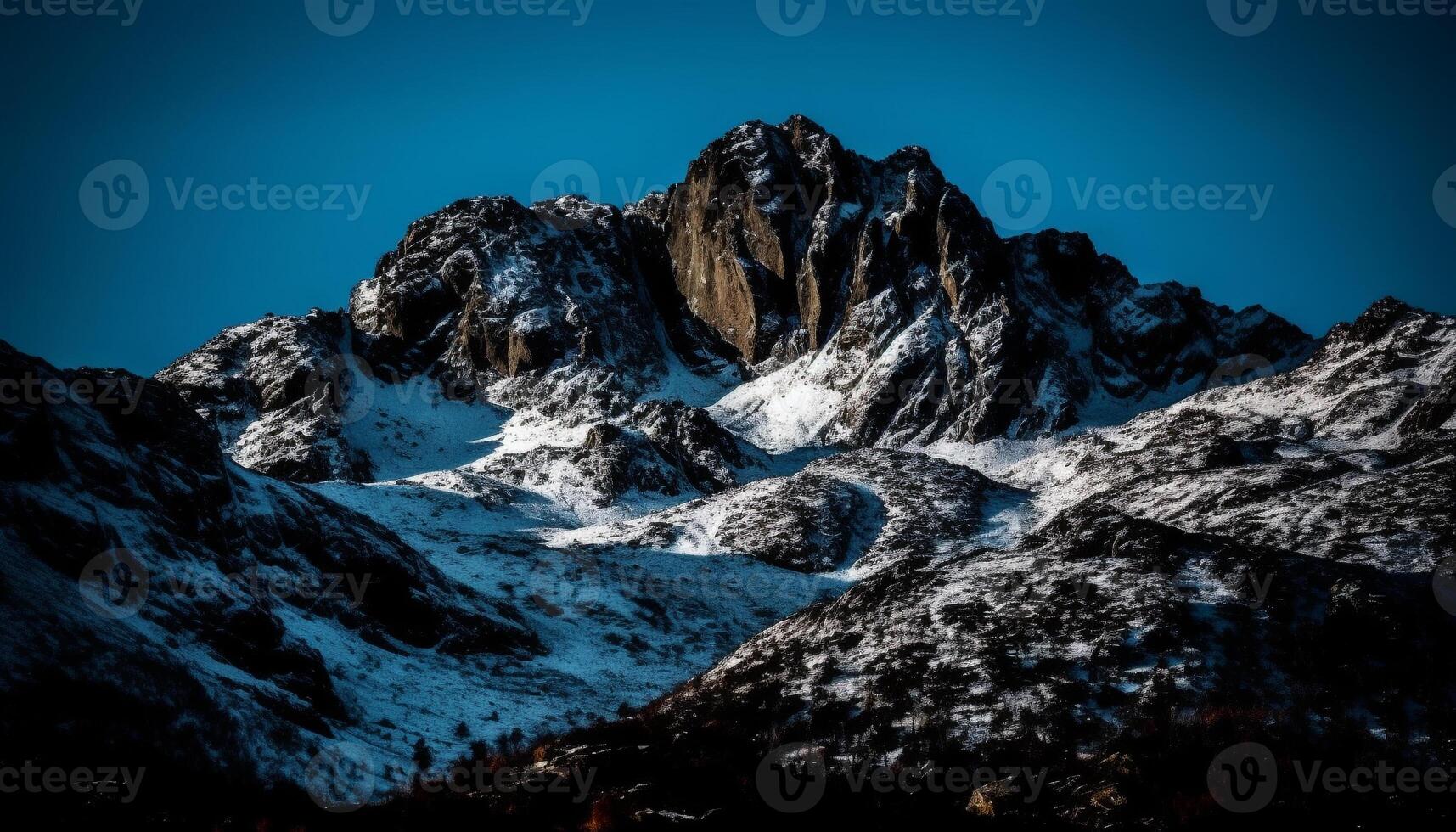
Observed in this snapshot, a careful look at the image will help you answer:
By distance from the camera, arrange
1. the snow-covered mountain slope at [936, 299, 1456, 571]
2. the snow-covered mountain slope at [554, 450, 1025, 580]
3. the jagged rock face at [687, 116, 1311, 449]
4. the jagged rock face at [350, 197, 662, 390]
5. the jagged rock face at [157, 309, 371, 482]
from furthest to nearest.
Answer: the jagged rock face at [350, 197, 662, 390], the jagged rock face at [687, 116, 1311, 449], the jagged rock face at [157, 309, 371, 482], the snow-covered mountain slope at [554, 450, 1025, 580], the snow-covered mountain slope at [936, 299, 1456, 571]

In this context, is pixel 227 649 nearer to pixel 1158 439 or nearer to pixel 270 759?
pixel 270 759

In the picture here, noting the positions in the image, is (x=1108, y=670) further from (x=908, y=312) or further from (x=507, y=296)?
(x=507, y=296)

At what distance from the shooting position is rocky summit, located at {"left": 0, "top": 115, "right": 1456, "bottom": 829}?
2045cm

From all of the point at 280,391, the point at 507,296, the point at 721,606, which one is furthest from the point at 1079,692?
the point at 507,296

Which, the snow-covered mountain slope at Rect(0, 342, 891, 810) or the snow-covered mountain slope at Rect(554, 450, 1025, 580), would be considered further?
the snow-covered mountain slope at Rect(554, 450, 1025, 580)

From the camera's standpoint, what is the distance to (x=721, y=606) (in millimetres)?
65000

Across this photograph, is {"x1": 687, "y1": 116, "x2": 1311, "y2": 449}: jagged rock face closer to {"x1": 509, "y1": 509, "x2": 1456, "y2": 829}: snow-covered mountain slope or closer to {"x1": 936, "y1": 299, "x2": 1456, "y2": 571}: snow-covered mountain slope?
{"x1": 936, "y1": 299, "x2": 1456, "y2": 571}: snow-covered mountain slope

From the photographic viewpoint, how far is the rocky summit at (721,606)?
67.1ft

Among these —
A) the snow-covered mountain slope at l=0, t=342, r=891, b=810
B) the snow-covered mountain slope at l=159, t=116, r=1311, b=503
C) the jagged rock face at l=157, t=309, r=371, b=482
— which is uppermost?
the snow-covered mountain slope at l=159, t=116, r=1311, b=503

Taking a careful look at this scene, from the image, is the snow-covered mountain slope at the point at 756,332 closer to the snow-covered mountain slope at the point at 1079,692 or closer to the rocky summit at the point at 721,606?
the rocky summit at the point at 721,606

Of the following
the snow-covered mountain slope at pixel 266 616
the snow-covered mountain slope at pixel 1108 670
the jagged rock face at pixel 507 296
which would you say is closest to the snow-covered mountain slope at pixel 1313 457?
the snow-covered mountain slope at pixel 1108 670

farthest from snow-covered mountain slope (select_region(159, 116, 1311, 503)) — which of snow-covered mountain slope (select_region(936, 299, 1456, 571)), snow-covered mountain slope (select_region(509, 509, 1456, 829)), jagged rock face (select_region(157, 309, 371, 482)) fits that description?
snow-covered mountain slope (select_region(509, 509, 1456, 829))

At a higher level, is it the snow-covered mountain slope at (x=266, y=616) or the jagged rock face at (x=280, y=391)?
the jagged rock face at (x=280, y=391)

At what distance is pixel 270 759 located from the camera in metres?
23.9
